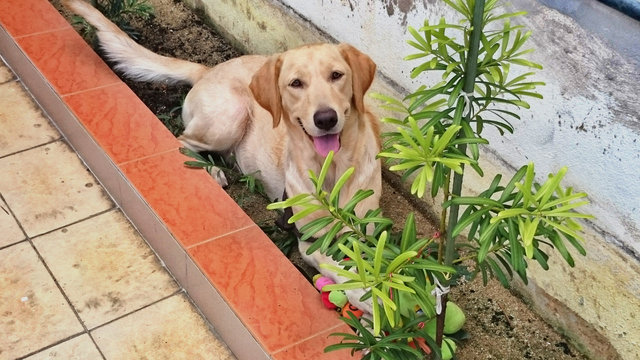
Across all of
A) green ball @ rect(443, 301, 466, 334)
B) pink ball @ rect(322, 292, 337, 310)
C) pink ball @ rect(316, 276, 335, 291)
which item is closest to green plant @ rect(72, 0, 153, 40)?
pink ball @ rect(316, 276, 335, 291)

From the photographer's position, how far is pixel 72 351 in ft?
10.5

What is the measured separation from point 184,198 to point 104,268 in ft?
1.49

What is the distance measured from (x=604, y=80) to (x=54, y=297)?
2.29 m

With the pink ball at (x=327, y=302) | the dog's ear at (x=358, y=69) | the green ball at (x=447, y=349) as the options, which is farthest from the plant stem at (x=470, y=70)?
the dog's ear at (x=358, y=69)

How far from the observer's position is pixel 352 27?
3.96 metres

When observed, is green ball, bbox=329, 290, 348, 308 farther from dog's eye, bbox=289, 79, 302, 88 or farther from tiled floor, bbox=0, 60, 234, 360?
dog's eye, bbox=289, 79, 302, 88

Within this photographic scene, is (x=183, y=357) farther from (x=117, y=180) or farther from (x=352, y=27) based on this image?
(x=352, y=27)

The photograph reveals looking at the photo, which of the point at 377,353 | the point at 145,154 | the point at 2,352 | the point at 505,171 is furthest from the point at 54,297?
the point at 505,171

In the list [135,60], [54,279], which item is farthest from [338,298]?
[135,60]

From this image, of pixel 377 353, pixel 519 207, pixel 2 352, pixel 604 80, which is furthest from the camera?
pixel 2 352

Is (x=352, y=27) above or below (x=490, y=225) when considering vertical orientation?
below

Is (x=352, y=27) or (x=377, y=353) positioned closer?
(x=377, y=353)

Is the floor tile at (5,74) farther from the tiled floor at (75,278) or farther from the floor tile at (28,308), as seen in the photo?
the floor tile at (28,308)

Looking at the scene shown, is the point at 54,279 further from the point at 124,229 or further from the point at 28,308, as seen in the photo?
the point at 124,229
